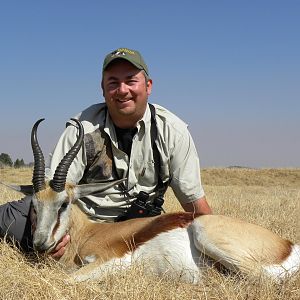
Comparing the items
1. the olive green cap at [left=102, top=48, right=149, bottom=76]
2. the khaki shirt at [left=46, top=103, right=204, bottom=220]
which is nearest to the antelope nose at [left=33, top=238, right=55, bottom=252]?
the khaki shirt at [left=46, top=103, right=204, bottom=220]

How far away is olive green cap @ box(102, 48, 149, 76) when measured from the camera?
19.0 ft

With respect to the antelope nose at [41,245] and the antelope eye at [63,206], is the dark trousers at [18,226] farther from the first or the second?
the antelope nose at [41,245]

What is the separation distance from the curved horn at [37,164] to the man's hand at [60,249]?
588 millimetres

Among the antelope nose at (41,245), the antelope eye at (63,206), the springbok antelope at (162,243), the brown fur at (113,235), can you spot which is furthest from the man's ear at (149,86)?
the antelope nose at (41,245)

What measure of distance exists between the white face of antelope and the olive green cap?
1755 mm

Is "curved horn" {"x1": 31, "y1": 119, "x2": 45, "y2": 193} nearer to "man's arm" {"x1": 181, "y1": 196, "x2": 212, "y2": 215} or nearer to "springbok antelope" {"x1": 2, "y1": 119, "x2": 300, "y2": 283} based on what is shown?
"springbok antelope" {"x1": 2, "y1": 119, "x2": 300, "y2": 283}

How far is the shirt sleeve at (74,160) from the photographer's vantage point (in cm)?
572

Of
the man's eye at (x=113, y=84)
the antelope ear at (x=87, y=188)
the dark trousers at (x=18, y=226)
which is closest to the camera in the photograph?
the antelope ear at (x=87, y=188)

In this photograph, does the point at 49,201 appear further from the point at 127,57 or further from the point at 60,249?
the point at 127,57

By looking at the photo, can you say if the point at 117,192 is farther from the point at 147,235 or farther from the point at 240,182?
the point at 240,182

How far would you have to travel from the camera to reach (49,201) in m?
4.75

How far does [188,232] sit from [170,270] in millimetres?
390

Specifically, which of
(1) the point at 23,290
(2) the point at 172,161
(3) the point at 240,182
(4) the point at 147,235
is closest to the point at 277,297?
(4) the point at 147,235

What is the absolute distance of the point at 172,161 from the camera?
618 centimetres
